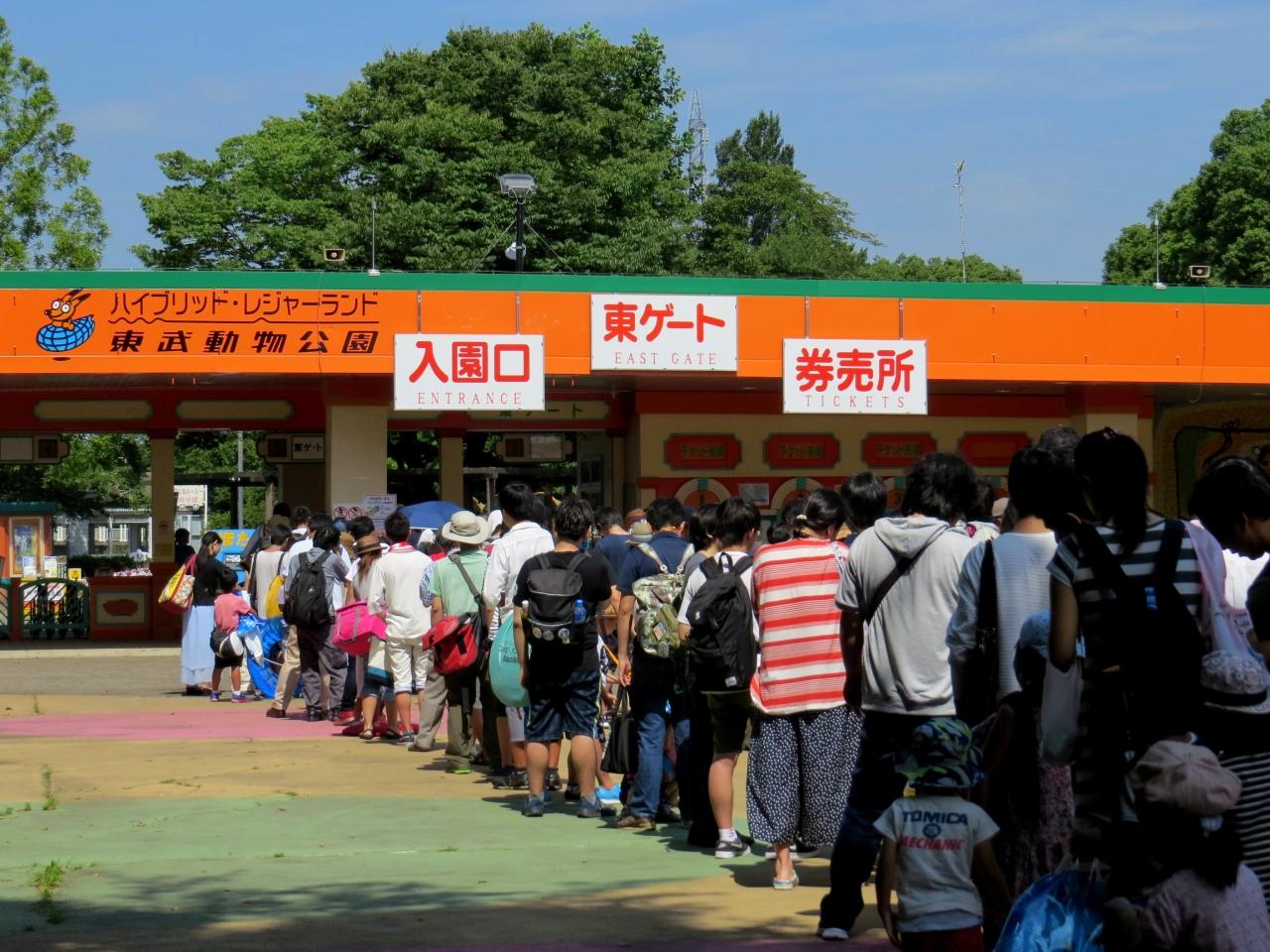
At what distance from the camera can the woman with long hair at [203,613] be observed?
672 inches

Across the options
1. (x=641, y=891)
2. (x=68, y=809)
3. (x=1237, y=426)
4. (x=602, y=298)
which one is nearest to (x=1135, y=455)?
(x=641, y=891)

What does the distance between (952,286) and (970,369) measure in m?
1.13

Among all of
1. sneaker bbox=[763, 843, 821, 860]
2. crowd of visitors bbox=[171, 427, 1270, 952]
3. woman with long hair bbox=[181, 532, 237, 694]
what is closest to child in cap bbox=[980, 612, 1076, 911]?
crowd of visitors bbox=[171, 427, 1270, 952]

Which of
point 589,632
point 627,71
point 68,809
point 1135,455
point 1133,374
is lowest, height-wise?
point 68,809

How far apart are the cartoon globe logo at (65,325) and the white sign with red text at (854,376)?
28.7 feet

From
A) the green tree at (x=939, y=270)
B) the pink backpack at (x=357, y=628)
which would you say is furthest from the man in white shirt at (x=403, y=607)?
the green tree at (x=939, y=270)

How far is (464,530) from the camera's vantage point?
11188 mm

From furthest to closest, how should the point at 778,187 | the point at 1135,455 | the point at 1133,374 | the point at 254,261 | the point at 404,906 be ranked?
the point at 778,187 < the point at 254,261 < the point at 1133,374 < the point at 404,906 < the point at 1135,455

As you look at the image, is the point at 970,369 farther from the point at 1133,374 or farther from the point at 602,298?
the point at 602,298

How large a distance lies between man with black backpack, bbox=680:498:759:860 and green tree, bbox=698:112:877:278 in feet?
151

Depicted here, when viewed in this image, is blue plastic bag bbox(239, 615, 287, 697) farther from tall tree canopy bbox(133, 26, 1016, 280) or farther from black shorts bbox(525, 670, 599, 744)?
tall tree canopy bbox(133, 26, 1016, 280)

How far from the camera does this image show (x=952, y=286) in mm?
23109

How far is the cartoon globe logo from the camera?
2145 centimetres

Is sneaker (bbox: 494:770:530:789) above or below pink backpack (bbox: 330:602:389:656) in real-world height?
below
